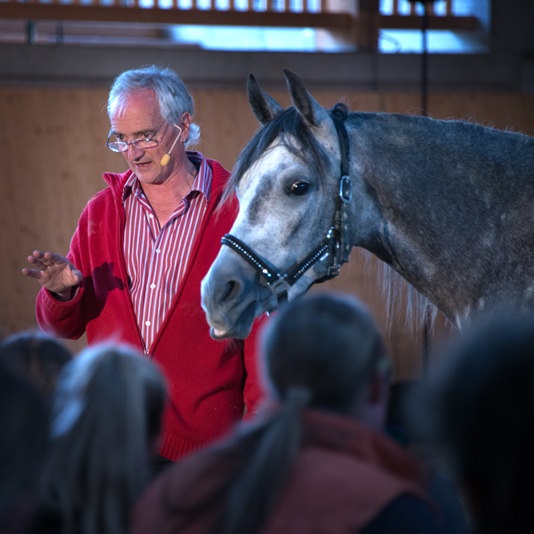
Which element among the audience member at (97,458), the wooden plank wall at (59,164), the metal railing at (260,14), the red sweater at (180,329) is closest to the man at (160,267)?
the red sweater at (180,329)

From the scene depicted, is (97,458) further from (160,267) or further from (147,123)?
(147,123)

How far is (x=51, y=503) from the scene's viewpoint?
1.38 metres

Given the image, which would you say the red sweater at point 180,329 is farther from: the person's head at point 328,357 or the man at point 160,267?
the person's head at point 328,357

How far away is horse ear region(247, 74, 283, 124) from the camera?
8.95 ft

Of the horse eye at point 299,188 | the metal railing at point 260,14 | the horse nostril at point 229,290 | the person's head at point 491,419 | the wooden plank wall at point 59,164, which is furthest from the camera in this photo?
the metal railing at point 260,14

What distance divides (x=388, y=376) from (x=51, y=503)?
531mm

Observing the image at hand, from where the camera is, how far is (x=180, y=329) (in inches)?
106

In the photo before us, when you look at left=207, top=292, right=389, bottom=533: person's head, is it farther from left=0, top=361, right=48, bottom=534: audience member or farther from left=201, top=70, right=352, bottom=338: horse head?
left=201, top=70, right=352, bottom=338: horse head

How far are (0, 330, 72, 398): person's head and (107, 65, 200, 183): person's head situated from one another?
1.12m

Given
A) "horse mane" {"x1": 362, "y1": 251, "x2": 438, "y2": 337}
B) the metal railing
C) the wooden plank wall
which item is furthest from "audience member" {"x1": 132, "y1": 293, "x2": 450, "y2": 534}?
the metal railing

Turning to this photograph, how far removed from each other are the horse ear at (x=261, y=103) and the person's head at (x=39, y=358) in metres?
1.20

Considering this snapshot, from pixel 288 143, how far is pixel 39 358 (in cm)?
110

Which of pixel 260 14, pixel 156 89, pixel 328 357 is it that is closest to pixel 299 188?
pixel 156 89

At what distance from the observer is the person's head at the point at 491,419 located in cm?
113
